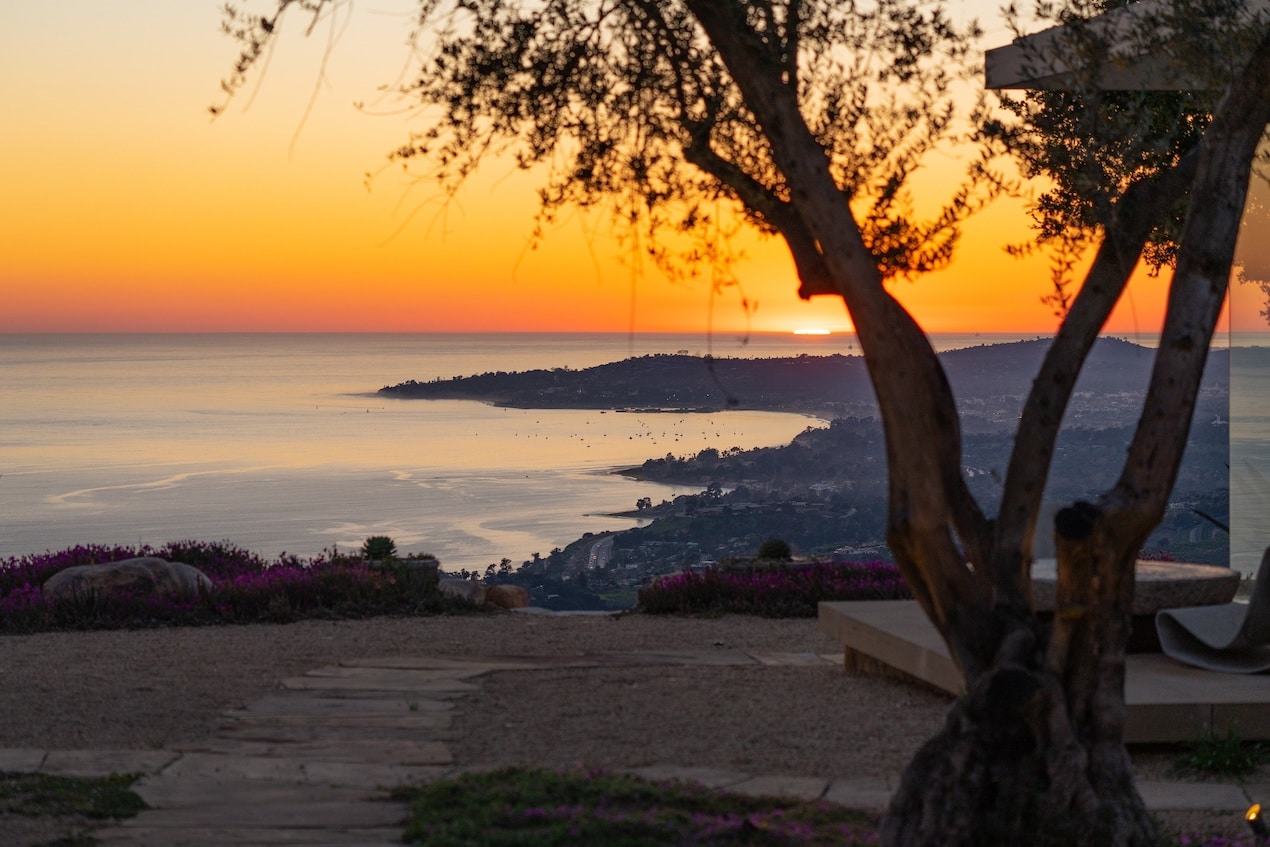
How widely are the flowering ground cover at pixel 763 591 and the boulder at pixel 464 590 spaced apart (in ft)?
4.66

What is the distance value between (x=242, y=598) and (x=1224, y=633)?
704 cm

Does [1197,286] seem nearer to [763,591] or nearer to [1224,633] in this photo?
[1224,633]

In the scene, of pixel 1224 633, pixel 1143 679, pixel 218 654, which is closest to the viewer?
pixel 1143 679

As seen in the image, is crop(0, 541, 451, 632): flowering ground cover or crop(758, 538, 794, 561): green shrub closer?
crop(0, 541, 451, 632): flowering ground cover

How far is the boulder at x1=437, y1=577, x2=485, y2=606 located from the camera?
11289 millimetres

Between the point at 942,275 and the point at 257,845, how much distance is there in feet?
11.8

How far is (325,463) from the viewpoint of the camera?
36344 millimetres

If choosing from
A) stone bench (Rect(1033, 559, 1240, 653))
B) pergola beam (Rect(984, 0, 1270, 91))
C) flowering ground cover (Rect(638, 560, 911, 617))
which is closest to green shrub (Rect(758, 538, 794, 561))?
flowering ground cover (Rect(638, 560, 911, 617))

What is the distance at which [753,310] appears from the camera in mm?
5164

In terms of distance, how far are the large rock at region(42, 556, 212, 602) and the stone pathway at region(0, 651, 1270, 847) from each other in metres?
3.53

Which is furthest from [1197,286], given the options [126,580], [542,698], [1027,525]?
[126,580]

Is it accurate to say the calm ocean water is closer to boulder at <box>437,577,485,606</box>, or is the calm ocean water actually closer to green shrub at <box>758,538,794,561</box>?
green shrub at <box>758,538,794,561</box>

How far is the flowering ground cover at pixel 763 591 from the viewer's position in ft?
35.7

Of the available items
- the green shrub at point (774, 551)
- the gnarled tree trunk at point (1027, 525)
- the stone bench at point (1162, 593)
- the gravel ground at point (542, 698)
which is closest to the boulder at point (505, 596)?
the gravel ground at point (542, 698)
